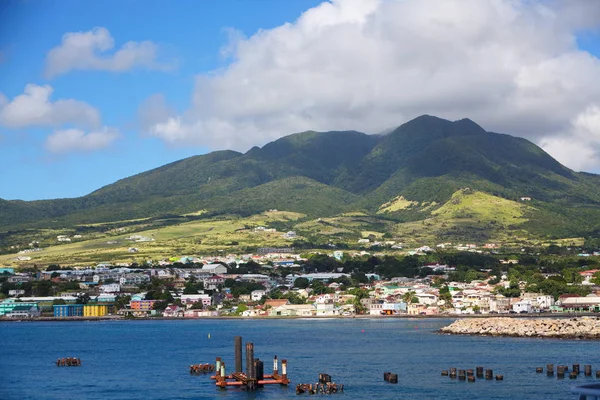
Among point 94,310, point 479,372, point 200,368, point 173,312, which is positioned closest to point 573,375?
point 479,372

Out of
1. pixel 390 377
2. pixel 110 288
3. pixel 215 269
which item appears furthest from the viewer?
pixel 215 269

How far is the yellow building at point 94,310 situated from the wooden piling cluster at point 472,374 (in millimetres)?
87007

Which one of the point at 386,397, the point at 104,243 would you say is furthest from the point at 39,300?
the point at 386,397

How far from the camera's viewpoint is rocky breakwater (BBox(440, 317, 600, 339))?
238 ft

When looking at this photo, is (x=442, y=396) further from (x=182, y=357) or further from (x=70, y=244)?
(x=70, y=244)

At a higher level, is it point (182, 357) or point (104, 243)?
point (104, 243)

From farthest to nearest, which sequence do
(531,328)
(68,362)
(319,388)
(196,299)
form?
(196,299) < (531,328) < (68,362) < (319,388)

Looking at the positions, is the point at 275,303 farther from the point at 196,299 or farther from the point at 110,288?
the point at 110,288

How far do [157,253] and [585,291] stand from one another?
84964mm

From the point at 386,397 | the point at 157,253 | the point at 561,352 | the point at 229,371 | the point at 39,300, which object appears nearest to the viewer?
the point at 386,397

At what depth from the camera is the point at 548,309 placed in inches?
4437

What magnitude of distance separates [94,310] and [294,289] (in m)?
29.5

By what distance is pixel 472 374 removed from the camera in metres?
47.1

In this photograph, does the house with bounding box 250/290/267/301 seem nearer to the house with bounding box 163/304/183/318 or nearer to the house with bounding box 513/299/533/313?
the house with bounding box 163/304/183/318
